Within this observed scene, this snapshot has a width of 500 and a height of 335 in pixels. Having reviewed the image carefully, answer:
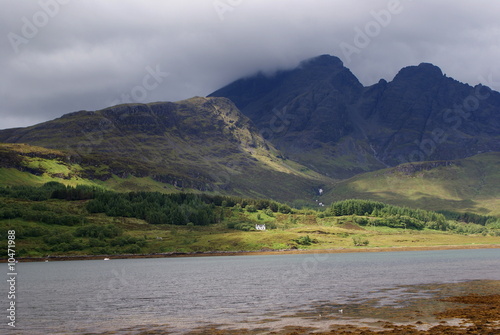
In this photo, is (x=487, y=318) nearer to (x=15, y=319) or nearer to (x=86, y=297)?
(x=15, y=319)

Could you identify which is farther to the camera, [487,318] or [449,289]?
[449,289]

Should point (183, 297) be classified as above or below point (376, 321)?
below

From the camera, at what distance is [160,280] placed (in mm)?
120000

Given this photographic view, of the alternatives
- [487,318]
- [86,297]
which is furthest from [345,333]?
[86,297]

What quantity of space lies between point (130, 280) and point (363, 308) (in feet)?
244

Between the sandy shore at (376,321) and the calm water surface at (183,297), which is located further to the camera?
the calm water surface at (183,297)

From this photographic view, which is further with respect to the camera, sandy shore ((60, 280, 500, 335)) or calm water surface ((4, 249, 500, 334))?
calm water surface ((4, 249, 500, 334))

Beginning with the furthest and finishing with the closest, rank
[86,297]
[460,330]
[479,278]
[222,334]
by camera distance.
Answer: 1. [479,278]
2. [86,297]
3. [222,334]
4. [460,330]

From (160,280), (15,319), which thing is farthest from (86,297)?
(160,280)

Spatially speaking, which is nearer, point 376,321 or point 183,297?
point 376,321

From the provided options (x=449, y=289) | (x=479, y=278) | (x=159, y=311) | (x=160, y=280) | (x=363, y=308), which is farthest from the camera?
(x=160, y=280)

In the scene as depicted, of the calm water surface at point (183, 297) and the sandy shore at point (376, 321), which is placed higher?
the sandy shore at point (376, 321)

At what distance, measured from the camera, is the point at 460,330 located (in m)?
45.8

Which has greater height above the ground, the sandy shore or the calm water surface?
the sandy shore
